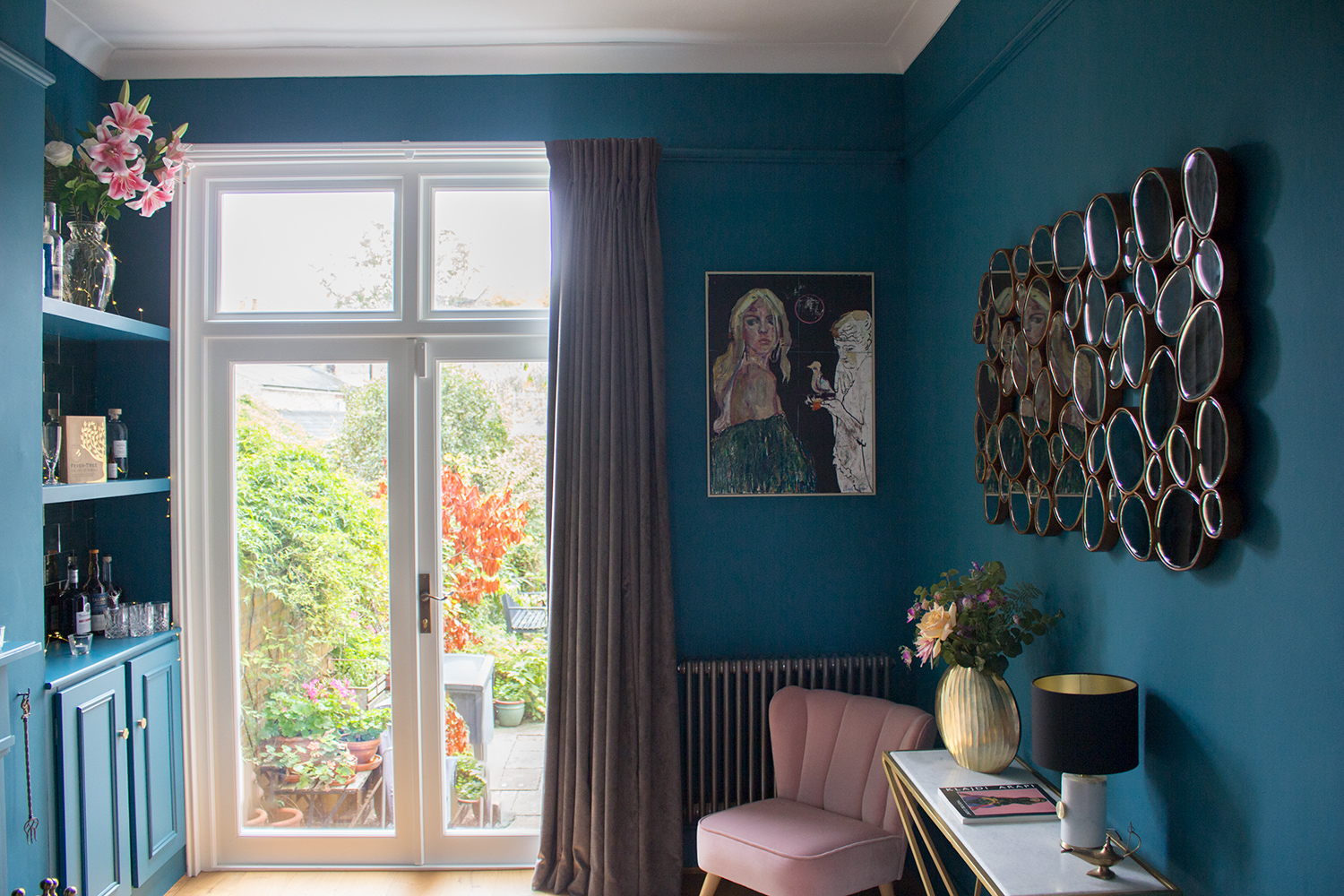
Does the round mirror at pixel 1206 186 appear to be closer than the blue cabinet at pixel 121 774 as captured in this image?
Yes

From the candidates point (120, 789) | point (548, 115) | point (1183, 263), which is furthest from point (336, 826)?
point (1183, 263)

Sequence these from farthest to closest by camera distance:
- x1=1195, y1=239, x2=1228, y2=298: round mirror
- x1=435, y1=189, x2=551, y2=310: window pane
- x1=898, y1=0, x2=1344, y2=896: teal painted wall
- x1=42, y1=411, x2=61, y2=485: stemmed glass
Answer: x1=435, y1=189, x2=551, y2=310: window pane → x1=42, y1=411, x2=61, y2=485: stemmed glass → x1=1195, y1=239, x2=1228, y2=298: round mirror → x1=898, y1=0, x2=1344, y2=896: teal painted wall

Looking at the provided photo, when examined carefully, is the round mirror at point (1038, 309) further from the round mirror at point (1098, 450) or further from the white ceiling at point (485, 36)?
the white ceiling at point (485, 36)

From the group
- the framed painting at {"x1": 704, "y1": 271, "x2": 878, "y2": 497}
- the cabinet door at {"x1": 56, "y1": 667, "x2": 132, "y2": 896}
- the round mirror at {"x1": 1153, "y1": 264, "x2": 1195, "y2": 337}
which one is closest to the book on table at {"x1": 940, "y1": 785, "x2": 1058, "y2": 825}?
the round mirror at {"x1": 1153, "y1": 264, "x2": 1195, "y2": 337}

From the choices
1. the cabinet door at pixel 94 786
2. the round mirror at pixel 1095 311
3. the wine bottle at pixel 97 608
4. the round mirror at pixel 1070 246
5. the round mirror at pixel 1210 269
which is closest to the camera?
the round mirror at pixel 1210 269

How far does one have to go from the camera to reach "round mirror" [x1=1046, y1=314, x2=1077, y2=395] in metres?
1.86

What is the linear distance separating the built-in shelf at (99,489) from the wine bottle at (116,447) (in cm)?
5

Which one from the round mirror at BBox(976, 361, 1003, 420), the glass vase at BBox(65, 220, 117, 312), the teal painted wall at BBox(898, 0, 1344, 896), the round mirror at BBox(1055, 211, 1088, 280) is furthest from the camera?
the glass vase at BBox(65, 220, 117, 312)

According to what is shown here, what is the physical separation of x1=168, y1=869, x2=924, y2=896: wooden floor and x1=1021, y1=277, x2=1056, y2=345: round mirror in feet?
6.41

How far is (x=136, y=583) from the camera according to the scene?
9.77ft

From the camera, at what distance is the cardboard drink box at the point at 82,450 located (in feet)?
8.50

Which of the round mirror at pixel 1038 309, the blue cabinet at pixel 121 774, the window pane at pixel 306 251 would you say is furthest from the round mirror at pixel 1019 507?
the blue cabinet at pixel 121 774

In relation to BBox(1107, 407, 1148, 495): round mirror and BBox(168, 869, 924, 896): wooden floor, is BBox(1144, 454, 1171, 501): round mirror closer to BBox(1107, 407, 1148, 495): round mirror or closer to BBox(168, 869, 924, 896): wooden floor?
BBox(1107, 407, 1148, 495): round mirror

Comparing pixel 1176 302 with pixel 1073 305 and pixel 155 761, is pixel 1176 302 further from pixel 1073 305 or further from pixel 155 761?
pixel 155 761
